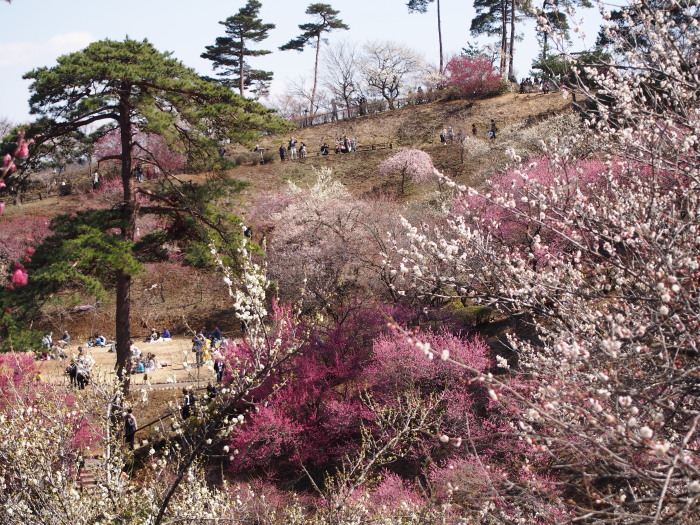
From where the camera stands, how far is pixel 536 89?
3925 cm

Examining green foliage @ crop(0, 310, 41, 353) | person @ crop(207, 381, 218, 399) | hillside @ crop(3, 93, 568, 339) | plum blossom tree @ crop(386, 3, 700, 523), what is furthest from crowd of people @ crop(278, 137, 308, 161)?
plum blossom tree @ crop(386, 3, 700, 523)

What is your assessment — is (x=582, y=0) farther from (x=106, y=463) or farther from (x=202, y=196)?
(x=106, y=463)

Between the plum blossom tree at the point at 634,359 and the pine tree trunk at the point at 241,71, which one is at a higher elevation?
the pine tree trunk at the point at 241,71

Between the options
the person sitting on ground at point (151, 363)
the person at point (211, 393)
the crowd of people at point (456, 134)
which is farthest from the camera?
the crowd of people at point (456, 134)

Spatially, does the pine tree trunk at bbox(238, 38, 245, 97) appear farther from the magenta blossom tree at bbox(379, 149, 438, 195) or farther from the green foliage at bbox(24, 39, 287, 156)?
the green foliage at bbox(24, 39, 287, 156)

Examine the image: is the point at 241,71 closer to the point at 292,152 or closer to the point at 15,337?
the point at 292,152

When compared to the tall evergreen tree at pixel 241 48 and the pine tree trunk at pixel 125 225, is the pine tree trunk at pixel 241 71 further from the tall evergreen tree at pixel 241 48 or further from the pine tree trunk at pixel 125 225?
the pine tree trunk at pixel 125 225

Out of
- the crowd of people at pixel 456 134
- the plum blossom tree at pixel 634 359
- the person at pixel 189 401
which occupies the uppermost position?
the crowd of people at pixel 456 134

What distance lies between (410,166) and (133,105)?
22244 millimetres

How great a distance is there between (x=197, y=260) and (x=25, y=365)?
543 centimetres

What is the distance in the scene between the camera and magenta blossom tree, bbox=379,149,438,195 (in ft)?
105

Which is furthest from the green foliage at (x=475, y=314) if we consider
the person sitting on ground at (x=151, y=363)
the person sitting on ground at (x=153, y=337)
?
the person sitting on ground at (x=153, y=337)

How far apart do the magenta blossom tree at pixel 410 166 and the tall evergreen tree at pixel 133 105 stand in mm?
19856

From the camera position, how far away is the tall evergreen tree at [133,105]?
442 inches
